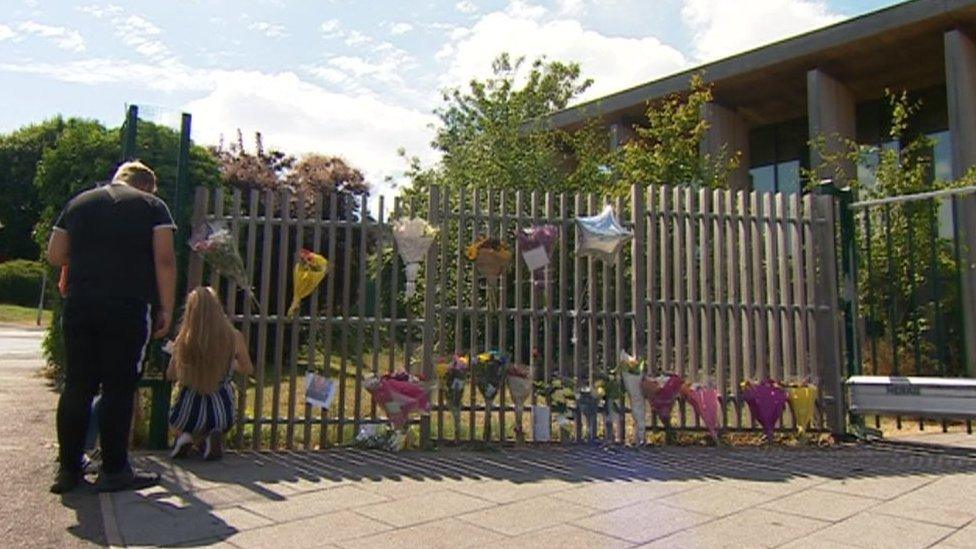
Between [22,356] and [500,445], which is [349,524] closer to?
[500,445]

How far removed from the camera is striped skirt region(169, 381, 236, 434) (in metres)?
5.19

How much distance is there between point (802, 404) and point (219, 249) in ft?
17.3

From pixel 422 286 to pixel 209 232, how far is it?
1.94 meters

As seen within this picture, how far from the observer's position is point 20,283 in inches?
1542

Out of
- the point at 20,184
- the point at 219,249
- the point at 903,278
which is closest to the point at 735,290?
the point at 903,278

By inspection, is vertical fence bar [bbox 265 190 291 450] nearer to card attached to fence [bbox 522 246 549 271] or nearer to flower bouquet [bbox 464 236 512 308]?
flower bouquet [bbox 464 236 512 308]

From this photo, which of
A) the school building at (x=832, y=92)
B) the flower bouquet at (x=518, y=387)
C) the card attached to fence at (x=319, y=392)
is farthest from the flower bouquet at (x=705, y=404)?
the school building at (x=832, y=92)

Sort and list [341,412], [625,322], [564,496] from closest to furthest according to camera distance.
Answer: [564,496]
[341,412]
[625,322]

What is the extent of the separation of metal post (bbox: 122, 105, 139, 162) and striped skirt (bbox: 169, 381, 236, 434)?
1917 mm

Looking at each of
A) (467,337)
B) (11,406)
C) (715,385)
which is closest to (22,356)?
(11,406)

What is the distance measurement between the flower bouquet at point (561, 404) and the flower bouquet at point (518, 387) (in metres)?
0.21

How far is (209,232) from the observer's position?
5.67 metres

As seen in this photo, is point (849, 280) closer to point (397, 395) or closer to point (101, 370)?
point (397, 395)

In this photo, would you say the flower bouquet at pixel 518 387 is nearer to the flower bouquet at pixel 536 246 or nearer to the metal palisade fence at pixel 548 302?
the metal palisade fence at pixel 548 302
